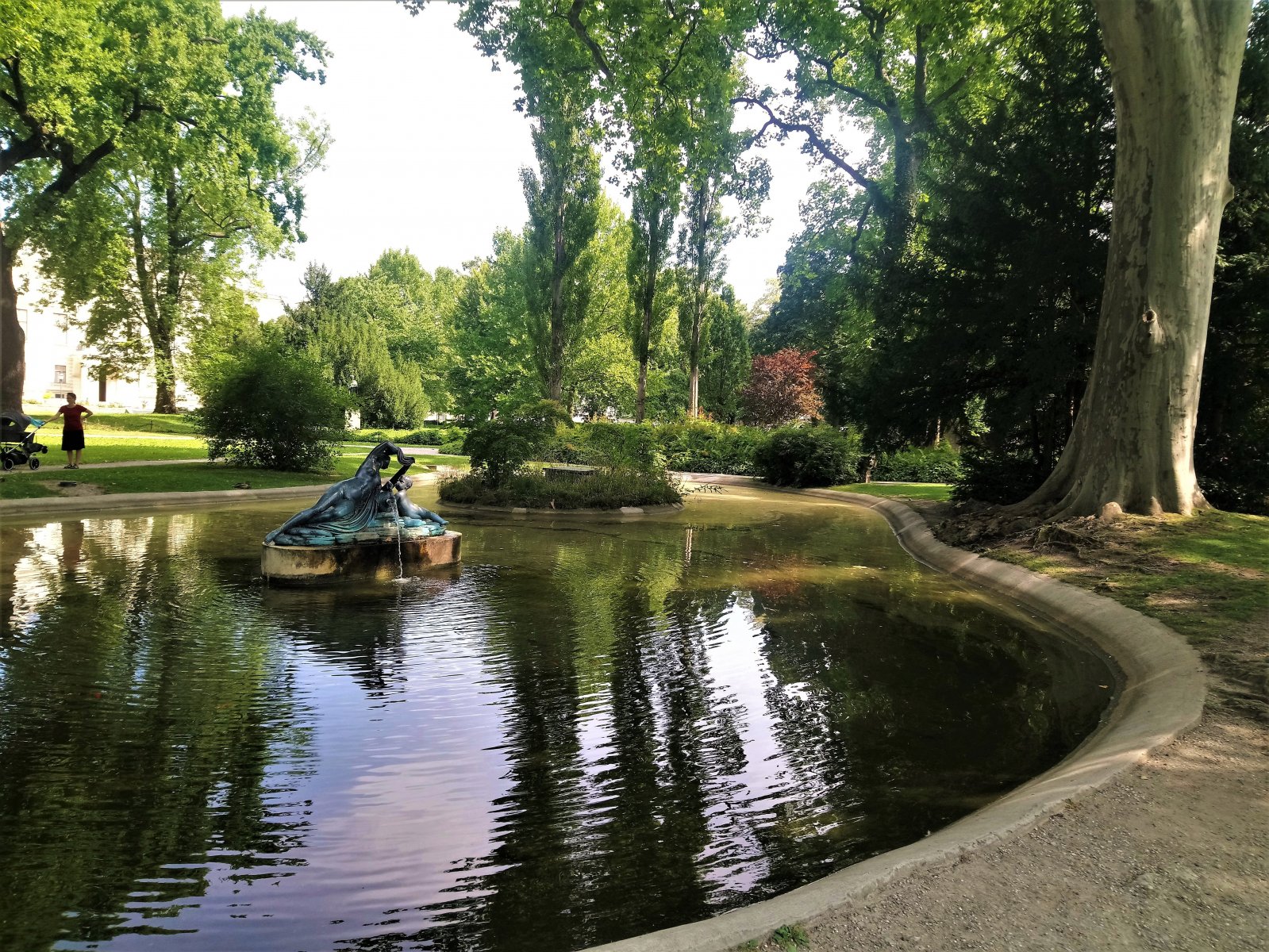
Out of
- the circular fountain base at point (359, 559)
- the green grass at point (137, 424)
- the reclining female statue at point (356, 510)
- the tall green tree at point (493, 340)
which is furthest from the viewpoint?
the tall green tree at point (493, 340)

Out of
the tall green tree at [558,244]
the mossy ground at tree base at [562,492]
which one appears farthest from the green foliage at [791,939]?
the tall green tree at [558,244]

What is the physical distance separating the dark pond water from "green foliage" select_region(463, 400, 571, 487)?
1076 centimetres

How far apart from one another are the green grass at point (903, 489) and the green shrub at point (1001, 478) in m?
4.18

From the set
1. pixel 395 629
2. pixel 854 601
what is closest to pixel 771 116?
pixel 854 601

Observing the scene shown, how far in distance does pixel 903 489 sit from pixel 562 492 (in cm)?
1380

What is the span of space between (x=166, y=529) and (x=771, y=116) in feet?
73.3

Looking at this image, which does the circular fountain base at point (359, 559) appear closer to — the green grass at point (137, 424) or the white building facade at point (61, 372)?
the green grass at point (137, 424)

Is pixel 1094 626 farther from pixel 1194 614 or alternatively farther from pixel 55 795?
pixel 55 795

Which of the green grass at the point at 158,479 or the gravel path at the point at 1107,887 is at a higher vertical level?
the green grass at the point at 158,479

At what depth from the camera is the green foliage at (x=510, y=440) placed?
21328 mm

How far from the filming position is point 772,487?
31.7 meters

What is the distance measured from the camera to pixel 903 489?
28.4 meters

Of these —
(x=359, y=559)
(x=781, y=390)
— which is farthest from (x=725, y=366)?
(x=359, y=559)

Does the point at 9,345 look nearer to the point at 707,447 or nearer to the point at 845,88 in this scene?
the point at 707,447
